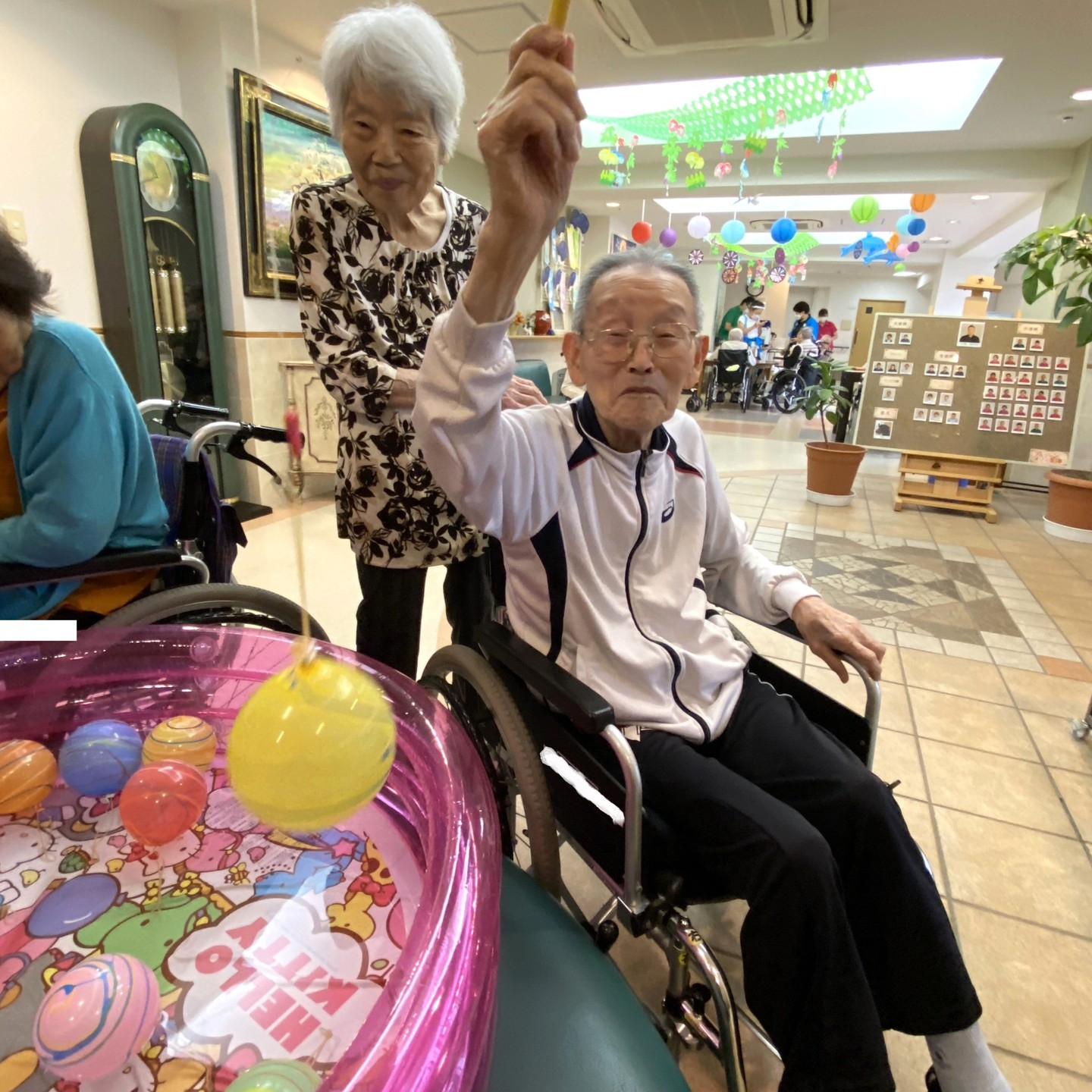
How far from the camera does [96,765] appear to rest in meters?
0.81

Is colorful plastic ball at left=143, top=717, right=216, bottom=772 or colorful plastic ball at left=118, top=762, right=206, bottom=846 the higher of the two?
colorful plastic ball at left=143, top=717, right=216, bottom=772

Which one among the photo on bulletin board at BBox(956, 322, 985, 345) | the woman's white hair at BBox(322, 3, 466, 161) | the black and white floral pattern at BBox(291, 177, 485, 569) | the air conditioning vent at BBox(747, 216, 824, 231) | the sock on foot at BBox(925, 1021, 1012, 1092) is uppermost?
the air conditioning vent at BBox(747, 216, 824, 231)

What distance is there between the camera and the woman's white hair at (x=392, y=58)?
0.96m

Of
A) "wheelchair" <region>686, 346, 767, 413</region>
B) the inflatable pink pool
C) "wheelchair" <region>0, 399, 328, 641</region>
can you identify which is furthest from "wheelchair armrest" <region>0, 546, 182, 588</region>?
"wheelchair" <region>686, 346, 767, 413</region>

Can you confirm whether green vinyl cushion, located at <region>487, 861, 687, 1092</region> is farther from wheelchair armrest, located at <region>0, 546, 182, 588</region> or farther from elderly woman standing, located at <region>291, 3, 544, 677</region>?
wheelchair armrest, located at <region>0, 546, 182, 588</region>

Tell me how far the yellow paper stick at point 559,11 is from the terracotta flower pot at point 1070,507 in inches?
196

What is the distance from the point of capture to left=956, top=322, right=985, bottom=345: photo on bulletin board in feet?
15.5

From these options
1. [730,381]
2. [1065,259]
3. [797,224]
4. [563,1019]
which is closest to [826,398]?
[1065,259]

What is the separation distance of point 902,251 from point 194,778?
12.4 m

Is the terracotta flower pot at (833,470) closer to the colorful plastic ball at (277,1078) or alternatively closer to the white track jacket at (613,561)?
the white track jacket at (613,561)

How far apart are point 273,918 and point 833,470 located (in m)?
4.79

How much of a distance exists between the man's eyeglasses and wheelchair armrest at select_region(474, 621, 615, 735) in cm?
45

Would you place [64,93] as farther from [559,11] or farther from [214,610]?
[559,11]

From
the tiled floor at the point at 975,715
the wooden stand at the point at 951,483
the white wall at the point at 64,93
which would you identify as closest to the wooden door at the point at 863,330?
the wooden stand at the point at 951,483
